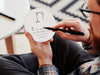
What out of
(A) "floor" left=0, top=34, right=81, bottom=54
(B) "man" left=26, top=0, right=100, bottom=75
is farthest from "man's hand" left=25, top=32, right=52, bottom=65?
(A) "floor" left=0, top=34, right=81, bottom=54

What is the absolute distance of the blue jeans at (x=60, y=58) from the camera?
784 millimetres

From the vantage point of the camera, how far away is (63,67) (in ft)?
2.65

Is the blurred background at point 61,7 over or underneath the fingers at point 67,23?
over

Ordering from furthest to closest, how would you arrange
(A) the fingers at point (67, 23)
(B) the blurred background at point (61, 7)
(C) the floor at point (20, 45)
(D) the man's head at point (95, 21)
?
(B) the blurred background at point (61, 7)
(C) the floor at point (20, 45)
(A) the fingers at point (67, 23)
(D) the man's head at point (95, 21)

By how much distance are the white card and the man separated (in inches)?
1.0

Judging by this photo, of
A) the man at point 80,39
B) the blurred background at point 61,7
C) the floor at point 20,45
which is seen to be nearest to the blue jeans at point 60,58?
the man at point 80,39

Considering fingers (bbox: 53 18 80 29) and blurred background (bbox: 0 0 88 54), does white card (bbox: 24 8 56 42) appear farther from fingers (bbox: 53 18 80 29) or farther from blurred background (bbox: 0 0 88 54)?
blurred background (bbox: 0 0 88 54)

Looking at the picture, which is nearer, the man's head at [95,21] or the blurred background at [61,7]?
the man's head at [95,21]

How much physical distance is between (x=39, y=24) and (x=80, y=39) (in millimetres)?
190

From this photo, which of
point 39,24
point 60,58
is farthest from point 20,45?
point 39,24

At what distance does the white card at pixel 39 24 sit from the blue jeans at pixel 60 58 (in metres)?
0.16

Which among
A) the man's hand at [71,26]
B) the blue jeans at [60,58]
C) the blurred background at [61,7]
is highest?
the blurred background at [61,7]

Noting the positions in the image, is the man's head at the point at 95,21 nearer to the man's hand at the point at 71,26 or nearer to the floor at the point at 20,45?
the man's hand at the point at 71,26

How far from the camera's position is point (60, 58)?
82cm
